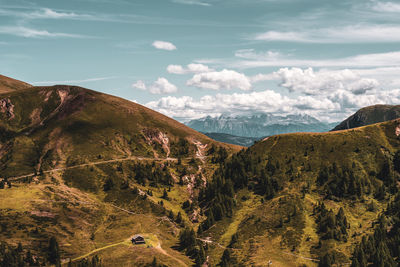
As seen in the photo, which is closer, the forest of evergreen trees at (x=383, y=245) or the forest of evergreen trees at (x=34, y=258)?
the forest of evergreen trees at (x=34, y=258)

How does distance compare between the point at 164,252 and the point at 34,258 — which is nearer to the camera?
the point at 34,258

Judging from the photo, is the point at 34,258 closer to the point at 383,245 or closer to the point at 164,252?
the point at 164,252

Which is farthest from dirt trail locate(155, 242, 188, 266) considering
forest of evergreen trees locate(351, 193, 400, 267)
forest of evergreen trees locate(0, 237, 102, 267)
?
forest of evergreen trees locate(351, 193, 400, 267)

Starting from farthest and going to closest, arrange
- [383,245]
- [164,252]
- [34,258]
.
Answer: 1. [164,252]
2. [383,245]
3. [34,258]

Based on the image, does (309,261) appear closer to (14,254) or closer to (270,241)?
(270,241)

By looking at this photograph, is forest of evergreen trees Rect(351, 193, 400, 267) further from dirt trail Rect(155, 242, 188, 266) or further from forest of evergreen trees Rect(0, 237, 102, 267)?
forest of evergreen trees Rect(0, 237, 102, 267)

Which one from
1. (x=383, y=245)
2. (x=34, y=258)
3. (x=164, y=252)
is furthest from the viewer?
(x=164, y=252)

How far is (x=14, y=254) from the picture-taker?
130625 mm

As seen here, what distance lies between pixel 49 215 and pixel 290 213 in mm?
141448

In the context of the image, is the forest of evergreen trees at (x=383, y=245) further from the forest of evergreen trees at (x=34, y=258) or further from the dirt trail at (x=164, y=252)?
the forest of evergreen trees at (x=34, y=258)

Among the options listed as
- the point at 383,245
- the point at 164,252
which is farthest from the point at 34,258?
the point at 383,245

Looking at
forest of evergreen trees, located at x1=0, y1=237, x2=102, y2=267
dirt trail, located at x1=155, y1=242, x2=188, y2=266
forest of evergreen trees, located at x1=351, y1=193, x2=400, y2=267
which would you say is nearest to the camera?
forest of evergreen trees, located at x1=0, y1=237, x2=102, y2=267

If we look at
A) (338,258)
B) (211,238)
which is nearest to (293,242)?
(338,258)

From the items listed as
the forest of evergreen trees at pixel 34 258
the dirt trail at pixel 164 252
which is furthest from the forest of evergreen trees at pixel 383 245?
the forest of evergreen trees at pixel 34 258
